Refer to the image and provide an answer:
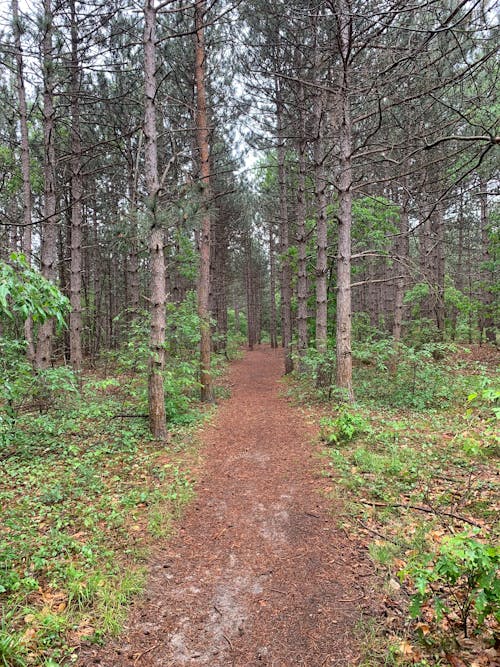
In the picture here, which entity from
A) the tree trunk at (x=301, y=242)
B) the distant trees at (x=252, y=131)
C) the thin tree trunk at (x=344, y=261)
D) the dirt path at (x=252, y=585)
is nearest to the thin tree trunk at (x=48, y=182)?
the distant trees at (x=252, y=131)

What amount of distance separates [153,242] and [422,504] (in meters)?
5.63

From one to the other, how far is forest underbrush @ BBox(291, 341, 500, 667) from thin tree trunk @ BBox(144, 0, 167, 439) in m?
3.15

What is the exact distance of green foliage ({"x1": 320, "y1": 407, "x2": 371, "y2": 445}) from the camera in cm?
604

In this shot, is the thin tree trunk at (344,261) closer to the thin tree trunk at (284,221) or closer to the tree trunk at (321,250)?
the tree trunk at (321,250)

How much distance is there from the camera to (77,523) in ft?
12.7

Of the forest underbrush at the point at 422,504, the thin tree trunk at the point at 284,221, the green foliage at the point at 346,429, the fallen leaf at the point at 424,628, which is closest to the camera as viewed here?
the forest underbrush at the point at 422,504

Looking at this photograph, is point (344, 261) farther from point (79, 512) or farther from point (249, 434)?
point (79, 512)

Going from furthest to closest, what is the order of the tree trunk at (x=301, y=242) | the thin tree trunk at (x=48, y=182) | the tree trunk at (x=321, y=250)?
the tree trunk at (x=301, y=242), the tree trunk at (x=321, y=250), the thin tree trunk at (x=48, y=182)

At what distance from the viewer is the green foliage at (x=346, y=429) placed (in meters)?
6.04

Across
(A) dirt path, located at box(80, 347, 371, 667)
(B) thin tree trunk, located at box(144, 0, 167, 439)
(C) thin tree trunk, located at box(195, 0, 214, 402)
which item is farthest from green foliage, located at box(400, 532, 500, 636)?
(C) thin tree trunk, located at box(195, 0, 214, 402)

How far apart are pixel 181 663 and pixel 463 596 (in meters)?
1.98

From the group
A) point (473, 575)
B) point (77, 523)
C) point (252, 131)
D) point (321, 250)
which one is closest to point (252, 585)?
point (473, 575)

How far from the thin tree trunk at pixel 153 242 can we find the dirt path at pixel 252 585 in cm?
189

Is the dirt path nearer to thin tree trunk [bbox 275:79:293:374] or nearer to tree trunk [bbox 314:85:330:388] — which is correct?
tree trunk [bbox 314:85:330:388]
